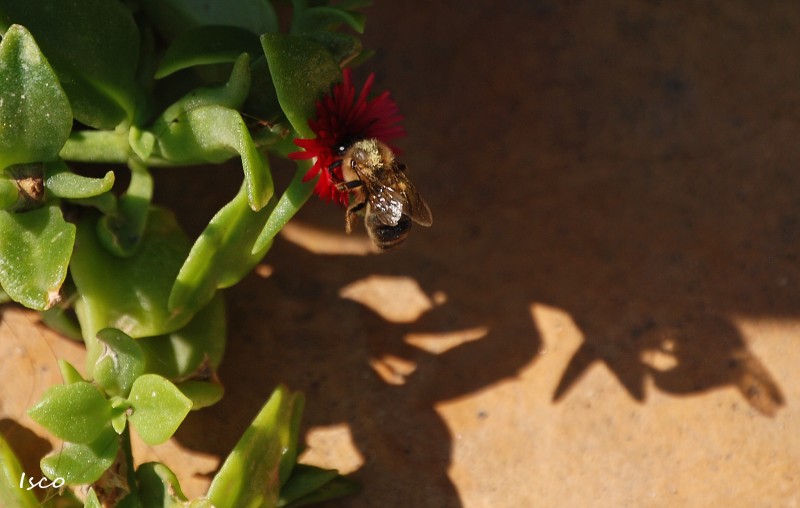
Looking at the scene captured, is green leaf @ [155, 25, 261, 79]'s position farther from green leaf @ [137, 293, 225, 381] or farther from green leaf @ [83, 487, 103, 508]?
green leaf @ [83, 487, 103, 508]

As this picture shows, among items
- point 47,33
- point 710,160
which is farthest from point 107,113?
point 710,160

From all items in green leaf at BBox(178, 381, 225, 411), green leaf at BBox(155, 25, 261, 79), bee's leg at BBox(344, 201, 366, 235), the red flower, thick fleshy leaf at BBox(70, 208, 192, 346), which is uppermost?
green leaf at BBox(155, 25, 261, 79)

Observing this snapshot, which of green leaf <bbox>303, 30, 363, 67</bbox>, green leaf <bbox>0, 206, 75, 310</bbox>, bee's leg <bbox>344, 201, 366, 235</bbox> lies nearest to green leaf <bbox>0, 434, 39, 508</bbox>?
green leaf <bbox>0, 206, 75, 310</bbox>

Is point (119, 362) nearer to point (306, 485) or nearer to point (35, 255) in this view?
point (35, 255)

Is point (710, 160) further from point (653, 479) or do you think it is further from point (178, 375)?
point (178, 375)

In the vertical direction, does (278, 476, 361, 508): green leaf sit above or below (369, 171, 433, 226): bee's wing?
below

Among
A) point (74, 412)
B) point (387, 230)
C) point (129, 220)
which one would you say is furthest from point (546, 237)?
point (74, 412)
